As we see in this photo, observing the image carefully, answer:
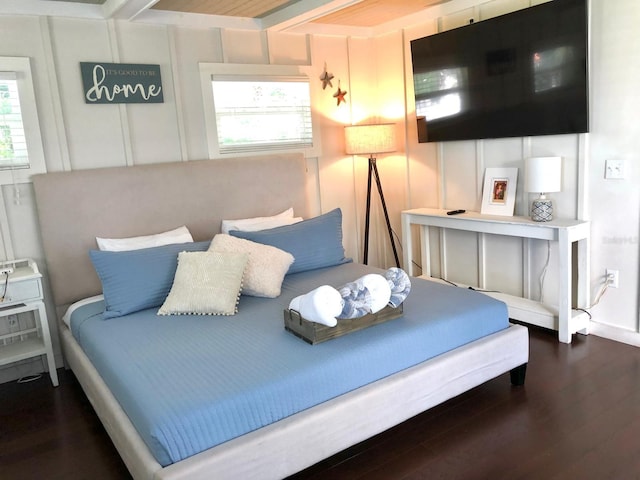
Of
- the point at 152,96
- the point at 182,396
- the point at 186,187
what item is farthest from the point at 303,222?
the point at 182,396

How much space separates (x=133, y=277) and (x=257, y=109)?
72.1 inches

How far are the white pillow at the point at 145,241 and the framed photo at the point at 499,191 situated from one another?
2.23m

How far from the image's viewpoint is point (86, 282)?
136 inches

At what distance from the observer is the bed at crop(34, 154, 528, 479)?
6.58 ft

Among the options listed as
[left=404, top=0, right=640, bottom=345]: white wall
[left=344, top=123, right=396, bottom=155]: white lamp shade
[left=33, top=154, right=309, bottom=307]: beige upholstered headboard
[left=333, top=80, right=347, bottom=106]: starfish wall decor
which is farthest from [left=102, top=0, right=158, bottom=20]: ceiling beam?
[left=404, top=0, right=640, bottom=345]: white wall

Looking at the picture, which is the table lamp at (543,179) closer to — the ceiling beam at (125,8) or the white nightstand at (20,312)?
the ceiling beam at (125,8)

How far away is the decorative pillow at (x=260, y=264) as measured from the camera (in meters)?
3.12

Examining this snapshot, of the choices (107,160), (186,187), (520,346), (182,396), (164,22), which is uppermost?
(164,22)

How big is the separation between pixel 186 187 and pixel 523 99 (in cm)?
245

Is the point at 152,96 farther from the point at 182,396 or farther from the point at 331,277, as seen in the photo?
the point at 182,396

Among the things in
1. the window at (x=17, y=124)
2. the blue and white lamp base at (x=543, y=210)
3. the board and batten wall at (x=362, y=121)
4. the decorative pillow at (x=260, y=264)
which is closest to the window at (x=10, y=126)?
the window at (x=17, y=124)

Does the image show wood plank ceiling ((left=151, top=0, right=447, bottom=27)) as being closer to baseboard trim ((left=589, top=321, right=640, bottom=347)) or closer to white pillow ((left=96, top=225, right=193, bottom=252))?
white pillow ((left=96, top=225, right=193, bottom=252))

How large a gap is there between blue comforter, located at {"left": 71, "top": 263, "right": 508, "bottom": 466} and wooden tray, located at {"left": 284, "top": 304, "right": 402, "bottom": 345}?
3 centimetres

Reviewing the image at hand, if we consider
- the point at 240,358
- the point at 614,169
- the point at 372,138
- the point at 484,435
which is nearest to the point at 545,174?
the point at 614,169
